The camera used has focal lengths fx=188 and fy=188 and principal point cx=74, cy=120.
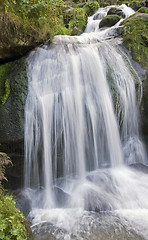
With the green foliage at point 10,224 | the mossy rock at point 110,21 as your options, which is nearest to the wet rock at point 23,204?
the green foliage at point 10,224

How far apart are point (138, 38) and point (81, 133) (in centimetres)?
382

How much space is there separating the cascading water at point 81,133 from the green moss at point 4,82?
0.51 meters

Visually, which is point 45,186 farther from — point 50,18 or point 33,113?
point 50,18

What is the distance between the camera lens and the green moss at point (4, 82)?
432 cm

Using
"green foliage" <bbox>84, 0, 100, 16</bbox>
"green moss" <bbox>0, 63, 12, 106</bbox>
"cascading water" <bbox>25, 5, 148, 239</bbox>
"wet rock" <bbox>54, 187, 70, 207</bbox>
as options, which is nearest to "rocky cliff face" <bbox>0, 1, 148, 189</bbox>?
"green moss" <bbox>0, 63, 12, 106</bbox>

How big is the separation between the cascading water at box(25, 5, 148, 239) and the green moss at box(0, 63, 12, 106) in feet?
1.68

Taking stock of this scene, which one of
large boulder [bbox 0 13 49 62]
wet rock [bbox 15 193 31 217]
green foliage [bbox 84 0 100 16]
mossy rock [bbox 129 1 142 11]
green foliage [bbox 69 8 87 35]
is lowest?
wet rock [bbox 15 193 31 217]

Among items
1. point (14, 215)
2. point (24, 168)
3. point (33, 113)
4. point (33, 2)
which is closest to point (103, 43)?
point (33, 2)

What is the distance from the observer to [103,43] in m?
6.23

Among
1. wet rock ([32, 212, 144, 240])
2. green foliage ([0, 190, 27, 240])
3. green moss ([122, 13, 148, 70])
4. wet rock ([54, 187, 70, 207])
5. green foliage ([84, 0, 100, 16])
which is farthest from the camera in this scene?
green foliage ([84, 0, 100, 16])

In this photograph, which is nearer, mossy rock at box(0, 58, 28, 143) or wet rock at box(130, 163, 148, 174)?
mossy rock at box(0, 58, 28, 143)

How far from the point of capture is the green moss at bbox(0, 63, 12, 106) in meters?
4.32

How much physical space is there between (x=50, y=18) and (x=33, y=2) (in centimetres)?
72

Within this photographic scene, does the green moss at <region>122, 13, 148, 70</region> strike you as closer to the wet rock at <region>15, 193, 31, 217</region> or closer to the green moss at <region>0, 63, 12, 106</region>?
the green moss at <region>0, 63, 12, 106</region>
